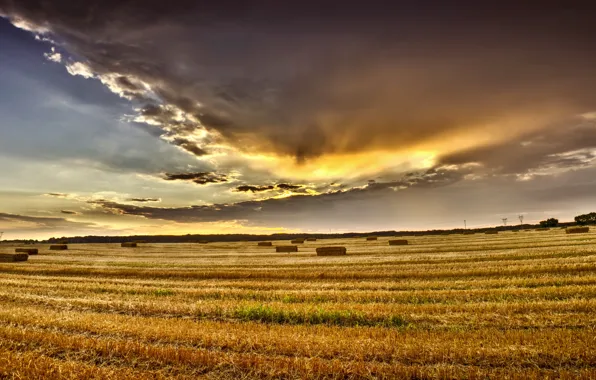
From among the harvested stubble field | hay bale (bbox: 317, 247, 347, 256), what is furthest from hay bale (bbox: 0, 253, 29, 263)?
hay bale (bbox: 317, 247, 347, 256)

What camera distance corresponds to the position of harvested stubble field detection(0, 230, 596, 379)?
19.8ft

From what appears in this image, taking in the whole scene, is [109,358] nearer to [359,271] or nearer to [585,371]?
[585,371]

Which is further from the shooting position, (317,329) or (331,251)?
(331,251)

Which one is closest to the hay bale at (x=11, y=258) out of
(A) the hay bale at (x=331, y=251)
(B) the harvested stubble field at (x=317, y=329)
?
(B) the harvested stubble field at (x=317, y=329)

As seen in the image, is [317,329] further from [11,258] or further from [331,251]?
[11,258]

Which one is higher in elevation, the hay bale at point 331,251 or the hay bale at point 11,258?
the hay bale at point 11,258

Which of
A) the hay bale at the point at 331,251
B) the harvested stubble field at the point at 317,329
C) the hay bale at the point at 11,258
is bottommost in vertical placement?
the harvested stubble field at the point at 317,329

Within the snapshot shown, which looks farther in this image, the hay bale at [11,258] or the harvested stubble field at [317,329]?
the hay bale at [11,258]

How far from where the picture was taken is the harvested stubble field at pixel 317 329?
19.8 feet

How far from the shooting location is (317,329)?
28.0ft

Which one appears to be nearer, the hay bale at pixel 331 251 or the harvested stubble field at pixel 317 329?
the harvested stubble field at pixel 317 329

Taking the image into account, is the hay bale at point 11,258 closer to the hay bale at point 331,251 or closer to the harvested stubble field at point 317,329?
the harvested stubble field at point 317,329

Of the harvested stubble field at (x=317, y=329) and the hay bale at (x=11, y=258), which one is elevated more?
the hay bale at (x=11, y=258)

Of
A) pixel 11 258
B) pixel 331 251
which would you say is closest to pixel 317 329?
pixel 331 251
